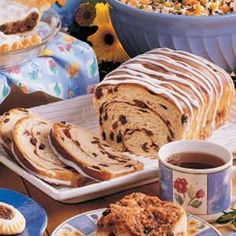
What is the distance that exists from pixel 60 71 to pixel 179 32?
0.99ft

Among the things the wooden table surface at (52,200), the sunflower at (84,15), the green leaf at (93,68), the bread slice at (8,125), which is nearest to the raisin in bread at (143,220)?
the wooden table surface at (52,200)

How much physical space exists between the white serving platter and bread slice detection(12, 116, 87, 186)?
2 centimetres

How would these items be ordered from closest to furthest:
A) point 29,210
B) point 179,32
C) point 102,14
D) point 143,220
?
point 143,220, point 29,210, point 179,32, point 102,14

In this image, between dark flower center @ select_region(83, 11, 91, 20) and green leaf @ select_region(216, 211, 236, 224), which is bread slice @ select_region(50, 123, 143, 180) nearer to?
green leaf @ select_region(216, 211, 236, 224)

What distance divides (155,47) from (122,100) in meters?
0.33

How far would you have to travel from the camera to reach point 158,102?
5.70 feet

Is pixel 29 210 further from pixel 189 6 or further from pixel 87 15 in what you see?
pixel 87 15

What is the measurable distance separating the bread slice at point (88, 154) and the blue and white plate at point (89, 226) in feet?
0.43

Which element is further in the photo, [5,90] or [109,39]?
[109,39]

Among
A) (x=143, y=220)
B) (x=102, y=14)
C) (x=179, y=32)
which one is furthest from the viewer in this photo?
(x=102, y=14)

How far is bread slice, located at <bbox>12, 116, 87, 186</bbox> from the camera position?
5.16ft

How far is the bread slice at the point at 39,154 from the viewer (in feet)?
5.16

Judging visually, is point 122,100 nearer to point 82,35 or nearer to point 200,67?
point 200,67

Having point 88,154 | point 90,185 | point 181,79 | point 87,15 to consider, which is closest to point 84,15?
point 87,15
